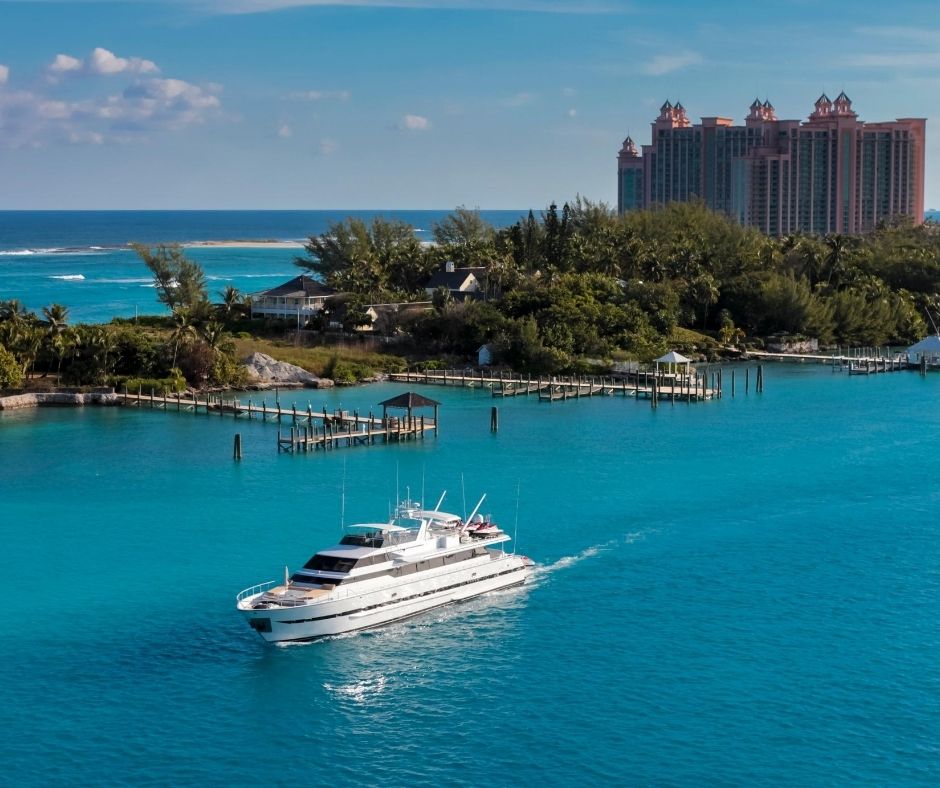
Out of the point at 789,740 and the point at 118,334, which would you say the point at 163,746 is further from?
the point at 118,334

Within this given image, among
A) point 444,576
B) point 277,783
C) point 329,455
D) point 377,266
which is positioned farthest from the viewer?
point 377,266

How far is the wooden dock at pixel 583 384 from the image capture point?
88000 mm

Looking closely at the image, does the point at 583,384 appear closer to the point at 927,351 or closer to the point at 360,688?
the point at 927,351

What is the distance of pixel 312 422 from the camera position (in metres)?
76.6

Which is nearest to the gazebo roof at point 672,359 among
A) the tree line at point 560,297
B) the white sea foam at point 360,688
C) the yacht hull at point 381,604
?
the tree line at point 560,297

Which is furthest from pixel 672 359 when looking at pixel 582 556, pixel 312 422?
pixel 582 556

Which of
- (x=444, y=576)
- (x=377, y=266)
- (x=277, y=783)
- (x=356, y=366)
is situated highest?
(x=377, y=266)

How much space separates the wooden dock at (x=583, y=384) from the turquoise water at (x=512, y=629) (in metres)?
17.7

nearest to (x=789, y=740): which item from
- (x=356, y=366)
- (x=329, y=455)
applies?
(x=329, y=455)

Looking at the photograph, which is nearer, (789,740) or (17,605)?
(789,740)

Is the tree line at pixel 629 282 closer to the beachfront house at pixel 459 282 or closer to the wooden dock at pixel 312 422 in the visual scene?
the beachfront house at pixel 459 282

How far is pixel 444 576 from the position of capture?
42969 mm

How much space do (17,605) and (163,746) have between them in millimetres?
12598

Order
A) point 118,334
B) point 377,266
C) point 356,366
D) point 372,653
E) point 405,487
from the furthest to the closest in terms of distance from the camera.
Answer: point 377,266, point 356,366, point 118,334, point 405,487, point 372,653
